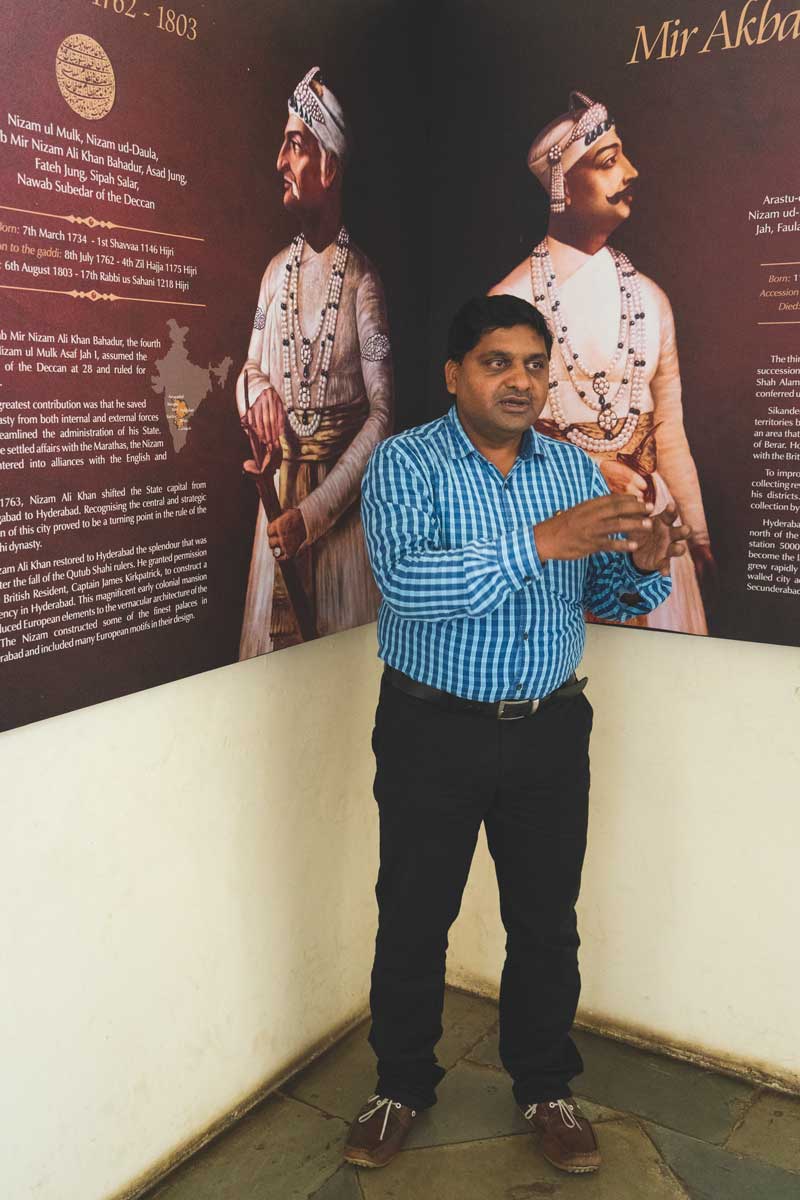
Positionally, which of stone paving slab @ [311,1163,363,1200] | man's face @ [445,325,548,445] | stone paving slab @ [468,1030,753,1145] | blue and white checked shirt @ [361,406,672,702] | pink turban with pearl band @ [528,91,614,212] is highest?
pink turban with pearl band @ [528,91,614,212]

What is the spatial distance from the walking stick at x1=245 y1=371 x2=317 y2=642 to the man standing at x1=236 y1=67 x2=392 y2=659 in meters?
0.01

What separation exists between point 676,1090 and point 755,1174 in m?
0.30

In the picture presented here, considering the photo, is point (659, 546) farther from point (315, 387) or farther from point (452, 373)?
point (315, 387)

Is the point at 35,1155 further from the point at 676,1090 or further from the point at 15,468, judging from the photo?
the point at 676,1090

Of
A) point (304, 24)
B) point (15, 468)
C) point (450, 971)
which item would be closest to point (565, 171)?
point (304, 24)

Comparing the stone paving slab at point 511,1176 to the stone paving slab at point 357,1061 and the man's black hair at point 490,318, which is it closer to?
the stone paving slab at point 357,1061

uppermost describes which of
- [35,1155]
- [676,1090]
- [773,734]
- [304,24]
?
[304,24]

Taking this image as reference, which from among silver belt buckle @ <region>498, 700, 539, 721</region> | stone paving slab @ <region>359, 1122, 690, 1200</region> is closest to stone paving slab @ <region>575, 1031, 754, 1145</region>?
stone paving slab @ <region>359, 1122, 690, 1200</region>

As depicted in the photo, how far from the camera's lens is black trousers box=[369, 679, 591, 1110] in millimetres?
2057

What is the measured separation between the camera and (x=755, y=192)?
7.07 feet

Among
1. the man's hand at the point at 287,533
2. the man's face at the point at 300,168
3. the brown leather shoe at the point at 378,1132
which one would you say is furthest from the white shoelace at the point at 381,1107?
the man's face at the point at 300,168

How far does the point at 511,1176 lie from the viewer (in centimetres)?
212

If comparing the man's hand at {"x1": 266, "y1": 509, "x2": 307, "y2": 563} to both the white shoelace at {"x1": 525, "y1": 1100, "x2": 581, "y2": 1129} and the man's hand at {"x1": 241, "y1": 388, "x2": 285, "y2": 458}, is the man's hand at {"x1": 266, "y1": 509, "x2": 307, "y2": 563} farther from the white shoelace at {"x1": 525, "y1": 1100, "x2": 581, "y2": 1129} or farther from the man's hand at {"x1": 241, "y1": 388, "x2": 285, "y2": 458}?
the white shoelace at {"x1": 525, "y1": 1100, "x2": 581, "y2": 1129}

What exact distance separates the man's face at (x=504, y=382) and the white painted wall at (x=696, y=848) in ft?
2.48
